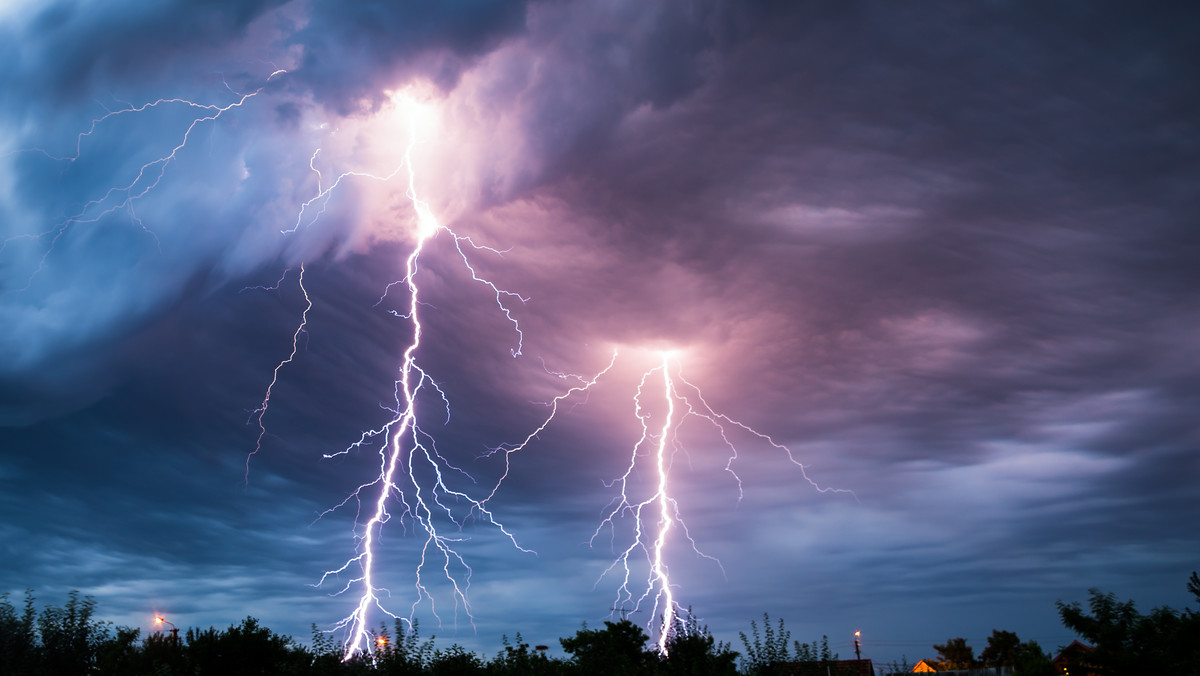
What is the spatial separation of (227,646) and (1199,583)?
24.2 m

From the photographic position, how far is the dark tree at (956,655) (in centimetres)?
6181

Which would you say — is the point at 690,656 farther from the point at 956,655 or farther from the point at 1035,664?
the point at 956,655

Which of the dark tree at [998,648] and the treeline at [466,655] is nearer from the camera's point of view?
the treeline at [466,655]

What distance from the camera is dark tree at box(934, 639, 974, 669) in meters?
61.8

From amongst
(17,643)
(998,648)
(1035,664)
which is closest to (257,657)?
(17,643)

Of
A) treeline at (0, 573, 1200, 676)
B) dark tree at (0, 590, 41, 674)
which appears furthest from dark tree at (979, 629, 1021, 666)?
dark tree at (0, 590, 41, 674)

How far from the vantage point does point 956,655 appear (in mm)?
63594

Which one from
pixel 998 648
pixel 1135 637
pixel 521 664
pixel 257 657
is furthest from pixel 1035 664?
pixel 998 648

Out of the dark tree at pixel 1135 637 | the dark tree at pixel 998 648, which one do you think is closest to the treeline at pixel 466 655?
the dark tree at pixel 1135 637

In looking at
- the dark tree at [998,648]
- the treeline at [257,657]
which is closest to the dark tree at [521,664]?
the treeline at [257,657]

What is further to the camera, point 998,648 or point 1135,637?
point 998,648

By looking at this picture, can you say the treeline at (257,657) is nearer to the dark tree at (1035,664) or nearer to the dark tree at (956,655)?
the dark tree at (1035,664)

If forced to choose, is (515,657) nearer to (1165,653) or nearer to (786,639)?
(786,639)

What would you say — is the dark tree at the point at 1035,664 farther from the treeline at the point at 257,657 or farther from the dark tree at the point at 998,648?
the dark tree at the point at 998,648
